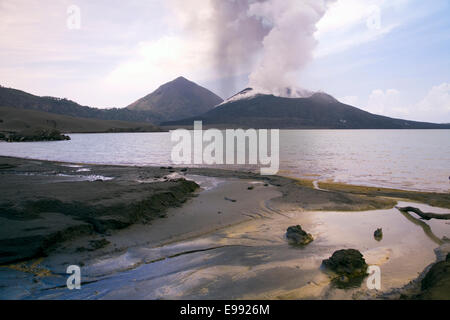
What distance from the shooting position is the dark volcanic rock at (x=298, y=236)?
260 inches

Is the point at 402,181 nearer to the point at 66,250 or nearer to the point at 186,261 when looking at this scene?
the point at 186,261

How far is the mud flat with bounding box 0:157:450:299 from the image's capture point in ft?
15.1

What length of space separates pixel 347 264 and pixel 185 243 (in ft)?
10.8

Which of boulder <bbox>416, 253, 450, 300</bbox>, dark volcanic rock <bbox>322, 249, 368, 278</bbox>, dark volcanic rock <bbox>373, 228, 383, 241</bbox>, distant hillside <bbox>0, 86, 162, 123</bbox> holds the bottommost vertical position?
dark volcanic rock <bbox>373, 228, 383, 241</bbox>

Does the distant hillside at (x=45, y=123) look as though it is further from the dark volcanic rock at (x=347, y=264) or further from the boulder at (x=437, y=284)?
the boulder at (x=437, y=284)

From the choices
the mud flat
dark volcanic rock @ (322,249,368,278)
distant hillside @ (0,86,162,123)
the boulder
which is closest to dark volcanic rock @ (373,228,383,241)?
the mud flat

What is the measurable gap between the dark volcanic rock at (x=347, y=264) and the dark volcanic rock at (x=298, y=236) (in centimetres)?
126

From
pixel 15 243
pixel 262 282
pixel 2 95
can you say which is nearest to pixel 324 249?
pixel 262 282

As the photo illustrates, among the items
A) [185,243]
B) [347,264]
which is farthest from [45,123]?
[347,264]

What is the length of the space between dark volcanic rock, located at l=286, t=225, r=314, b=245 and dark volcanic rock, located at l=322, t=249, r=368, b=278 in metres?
1.26

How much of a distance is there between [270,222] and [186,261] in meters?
3.34

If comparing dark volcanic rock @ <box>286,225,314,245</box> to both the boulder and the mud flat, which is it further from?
the boulder

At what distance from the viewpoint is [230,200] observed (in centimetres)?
1074

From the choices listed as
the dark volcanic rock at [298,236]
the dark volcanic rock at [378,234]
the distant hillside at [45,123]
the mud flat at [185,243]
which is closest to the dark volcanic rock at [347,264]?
the mud flat at [185,243]
